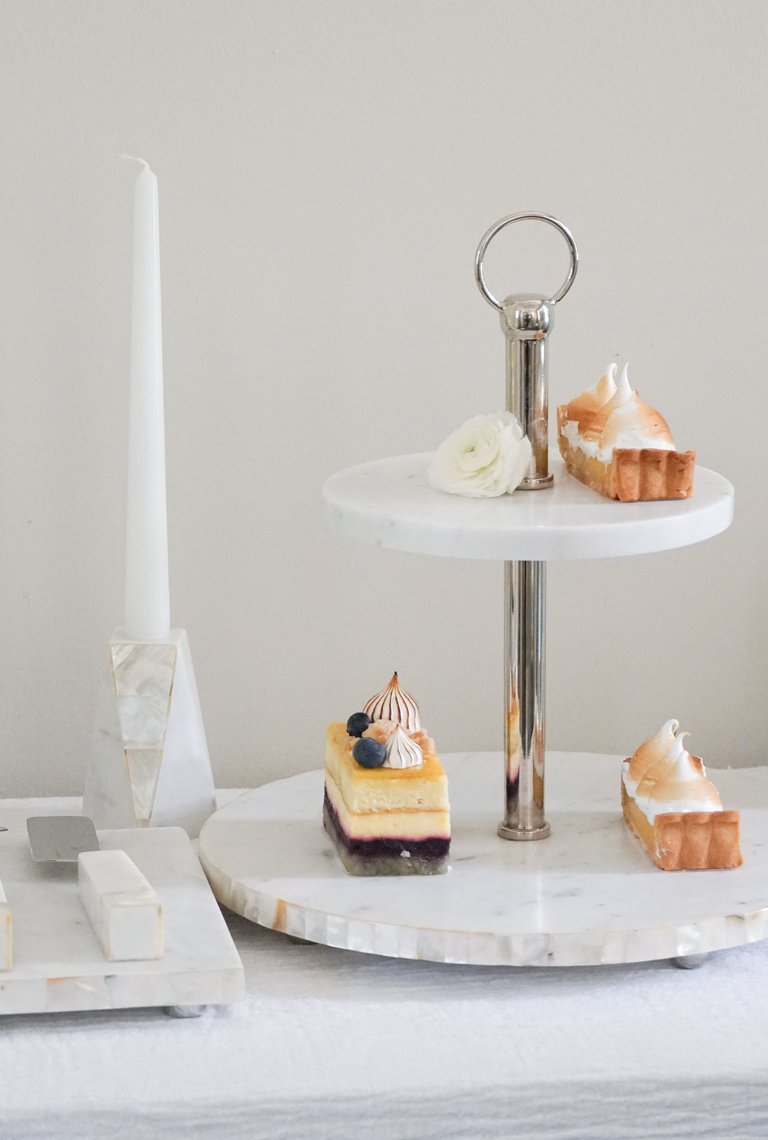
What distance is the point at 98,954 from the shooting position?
67 centimetres

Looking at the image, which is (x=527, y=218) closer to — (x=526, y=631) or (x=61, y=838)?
(x=526, y=631)

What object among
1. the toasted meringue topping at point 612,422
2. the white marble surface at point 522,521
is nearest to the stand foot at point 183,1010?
the white marble surface at point 522,521

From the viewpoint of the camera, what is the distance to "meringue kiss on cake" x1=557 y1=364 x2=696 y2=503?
0.71 metres

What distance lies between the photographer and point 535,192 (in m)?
1.02

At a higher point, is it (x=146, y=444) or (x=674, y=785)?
(x=146, y=444)

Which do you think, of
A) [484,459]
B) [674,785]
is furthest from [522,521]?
[674,785]

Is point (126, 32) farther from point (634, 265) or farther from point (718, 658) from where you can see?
point (718, 658)

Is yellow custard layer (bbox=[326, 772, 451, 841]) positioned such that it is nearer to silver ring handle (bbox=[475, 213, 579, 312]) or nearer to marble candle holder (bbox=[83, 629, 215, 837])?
marble candle holder (bbox=[83, 629, 215, 837])

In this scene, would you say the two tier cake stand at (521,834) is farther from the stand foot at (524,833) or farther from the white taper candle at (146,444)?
the white taper candle at (146,444)

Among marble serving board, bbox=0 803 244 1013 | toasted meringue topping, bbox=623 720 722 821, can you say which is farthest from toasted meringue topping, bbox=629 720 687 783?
marble serving board, bbox=0 803 244 1013

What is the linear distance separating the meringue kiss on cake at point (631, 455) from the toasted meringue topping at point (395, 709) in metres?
0.15

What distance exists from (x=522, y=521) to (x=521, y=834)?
8.3 inches

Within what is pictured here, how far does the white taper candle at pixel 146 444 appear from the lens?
2.72ft

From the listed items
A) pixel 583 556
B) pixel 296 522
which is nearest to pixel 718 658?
pixel 296 522
